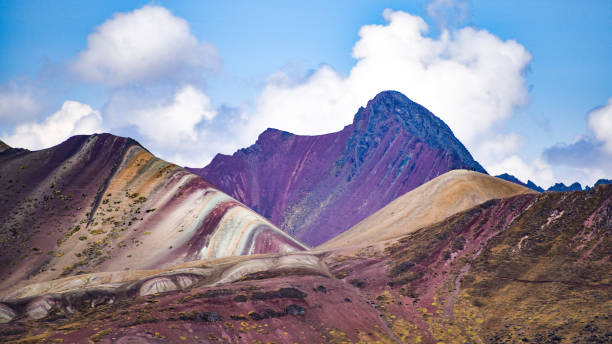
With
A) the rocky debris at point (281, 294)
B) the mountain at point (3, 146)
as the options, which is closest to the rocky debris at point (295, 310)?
the rocky debris at point (281, 294)

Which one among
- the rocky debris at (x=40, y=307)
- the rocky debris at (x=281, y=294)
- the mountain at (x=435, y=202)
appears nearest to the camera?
the rocky debris at (x=281, y=294)

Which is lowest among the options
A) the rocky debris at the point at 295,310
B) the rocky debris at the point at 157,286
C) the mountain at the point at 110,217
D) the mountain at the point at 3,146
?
the rocky debris at the point at 295,310

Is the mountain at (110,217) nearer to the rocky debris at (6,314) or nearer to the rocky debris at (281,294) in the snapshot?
the rocky debris at (6,314)

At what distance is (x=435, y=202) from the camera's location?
509 feet

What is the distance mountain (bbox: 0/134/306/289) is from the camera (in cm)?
12975

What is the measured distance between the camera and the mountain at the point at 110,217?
426 feet

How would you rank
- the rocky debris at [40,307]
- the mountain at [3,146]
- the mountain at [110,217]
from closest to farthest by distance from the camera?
the rocky debris at [40,307]
the mountain at [110,217]
the mountain at [3,146]

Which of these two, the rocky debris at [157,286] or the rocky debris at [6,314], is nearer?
the rocky debris at [6,314]

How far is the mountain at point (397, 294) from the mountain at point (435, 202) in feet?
99.8

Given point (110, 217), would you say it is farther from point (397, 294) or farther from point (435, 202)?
point (435, 202)

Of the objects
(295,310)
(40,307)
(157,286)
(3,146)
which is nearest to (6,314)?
(40,307)

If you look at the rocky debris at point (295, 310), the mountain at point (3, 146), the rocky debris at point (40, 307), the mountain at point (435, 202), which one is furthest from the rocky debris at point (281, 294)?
the mountain at point (3, 146)

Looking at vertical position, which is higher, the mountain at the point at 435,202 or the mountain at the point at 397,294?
the mountain at the point at 435,202

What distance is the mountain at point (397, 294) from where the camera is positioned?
68.9m
